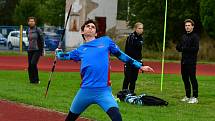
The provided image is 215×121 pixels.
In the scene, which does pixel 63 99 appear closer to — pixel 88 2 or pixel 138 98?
pixel 138 98

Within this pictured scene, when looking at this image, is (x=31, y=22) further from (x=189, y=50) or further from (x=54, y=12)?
(x=54, y=12)

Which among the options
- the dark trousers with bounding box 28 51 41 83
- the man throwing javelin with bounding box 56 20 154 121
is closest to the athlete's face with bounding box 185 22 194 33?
the man throwing javelin with bounding box 56 20 154 121

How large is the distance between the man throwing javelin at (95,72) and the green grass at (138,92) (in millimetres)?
2869

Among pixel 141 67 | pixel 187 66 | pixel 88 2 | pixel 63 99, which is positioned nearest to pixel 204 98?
pixel 187 66

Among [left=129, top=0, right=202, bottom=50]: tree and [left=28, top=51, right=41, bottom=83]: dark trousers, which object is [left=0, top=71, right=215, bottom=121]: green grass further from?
[left=129, top=0, right=202, bottom=50]: tree

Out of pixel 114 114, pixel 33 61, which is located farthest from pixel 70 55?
pixel 33 61

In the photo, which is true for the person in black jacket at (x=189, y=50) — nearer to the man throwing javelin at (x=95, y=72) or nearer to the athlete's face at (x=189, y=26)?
the athlete's face at (x=189, y=26)

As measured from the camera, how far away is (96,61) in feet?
25.3

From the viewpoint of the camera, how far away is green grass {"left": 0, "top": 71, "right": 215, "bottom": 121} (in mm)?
11297

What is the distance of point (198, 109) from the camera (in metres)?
12.4

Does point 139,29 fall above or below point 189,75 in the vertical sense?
above

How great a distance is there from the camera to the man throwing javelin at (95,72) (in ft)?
24.9

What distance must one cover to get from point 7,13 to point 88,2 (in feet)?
121

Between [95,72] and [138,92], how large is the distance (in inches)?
327
